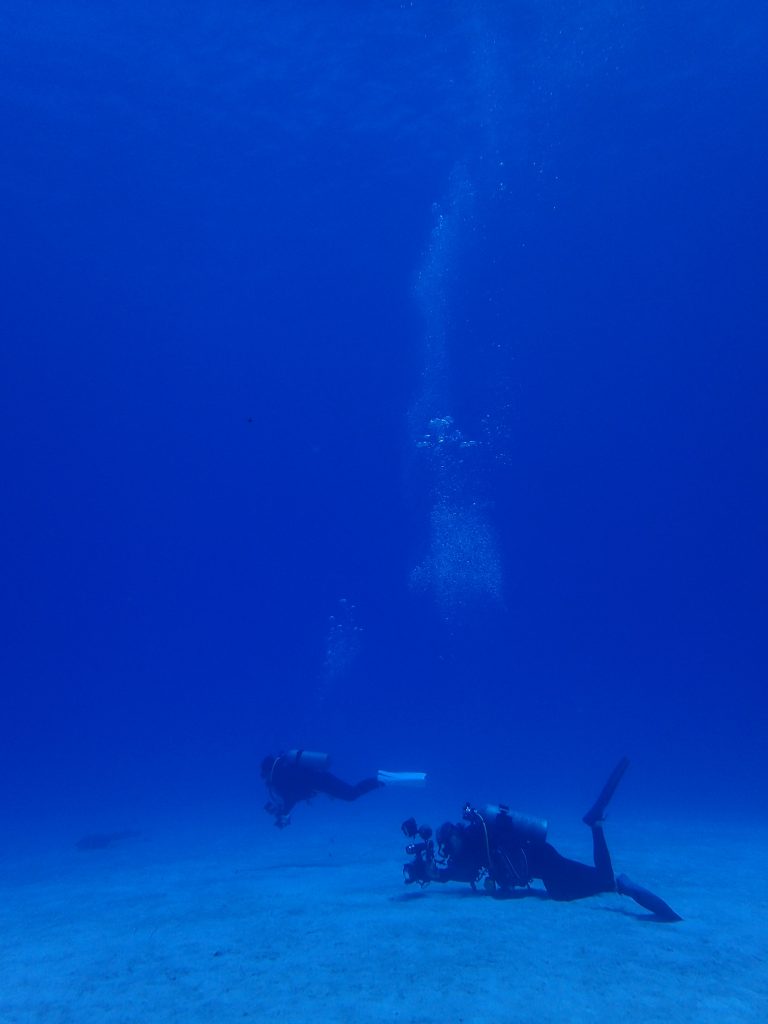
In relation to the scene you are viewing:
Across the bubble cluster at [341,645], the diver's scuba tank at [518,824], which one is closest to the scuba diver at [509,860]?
the diver's scuba tank at [518,824]

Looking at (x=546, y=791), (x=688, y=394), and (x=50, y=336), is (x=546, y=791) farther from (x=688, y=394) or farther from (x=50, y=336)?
(x=50, y=336)

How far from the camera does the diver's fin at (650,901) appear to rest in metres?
6.86

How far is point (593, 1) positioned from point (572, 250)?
22.4m

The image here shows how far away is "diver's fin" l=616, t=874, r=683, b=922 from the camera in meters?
6.86

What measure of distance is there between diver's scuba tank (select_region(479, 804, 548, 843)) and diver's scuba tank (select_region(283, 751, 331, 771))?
4.02 metres

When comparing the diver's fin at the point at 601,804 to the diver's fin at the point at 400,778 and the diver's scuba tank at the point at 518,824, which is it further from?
the diver's fin at the point at 400,778

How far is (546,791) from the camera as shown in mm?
29594

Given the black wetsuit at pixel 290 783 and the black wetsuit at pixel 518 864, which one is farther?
the black wetsuit at pixel 290 783

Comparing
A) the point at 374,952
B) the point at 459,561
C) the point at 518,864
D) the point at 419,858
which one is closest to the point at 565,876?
the point at 518,864

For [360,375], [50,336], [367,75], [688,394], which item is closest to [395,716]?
[360,375]

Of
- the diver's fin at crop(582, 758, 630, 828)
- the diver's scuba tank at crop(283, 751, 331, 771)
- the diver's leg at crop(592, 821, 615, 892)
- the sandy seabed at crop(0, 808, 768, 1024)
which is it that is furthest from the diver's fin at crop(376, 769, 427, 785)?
the diver's leg at crop(592, 821, 615, 892)

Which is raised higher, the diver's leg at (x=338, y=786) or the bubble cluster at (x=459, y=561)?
the bubble cluster at (x=459, y=561)

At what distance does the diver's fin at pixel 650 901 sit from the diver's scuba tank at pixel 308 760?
5368 millimetres

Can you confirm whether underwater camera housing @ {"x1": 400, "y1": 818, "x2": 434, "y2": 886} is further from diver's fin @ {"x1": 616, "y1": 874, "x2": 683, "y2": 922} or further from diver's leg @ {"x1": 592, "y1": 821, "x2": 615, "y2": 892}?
diver's fin @ {"x1": 616, "y1": 874, "x2": 683, "y2": 922}
